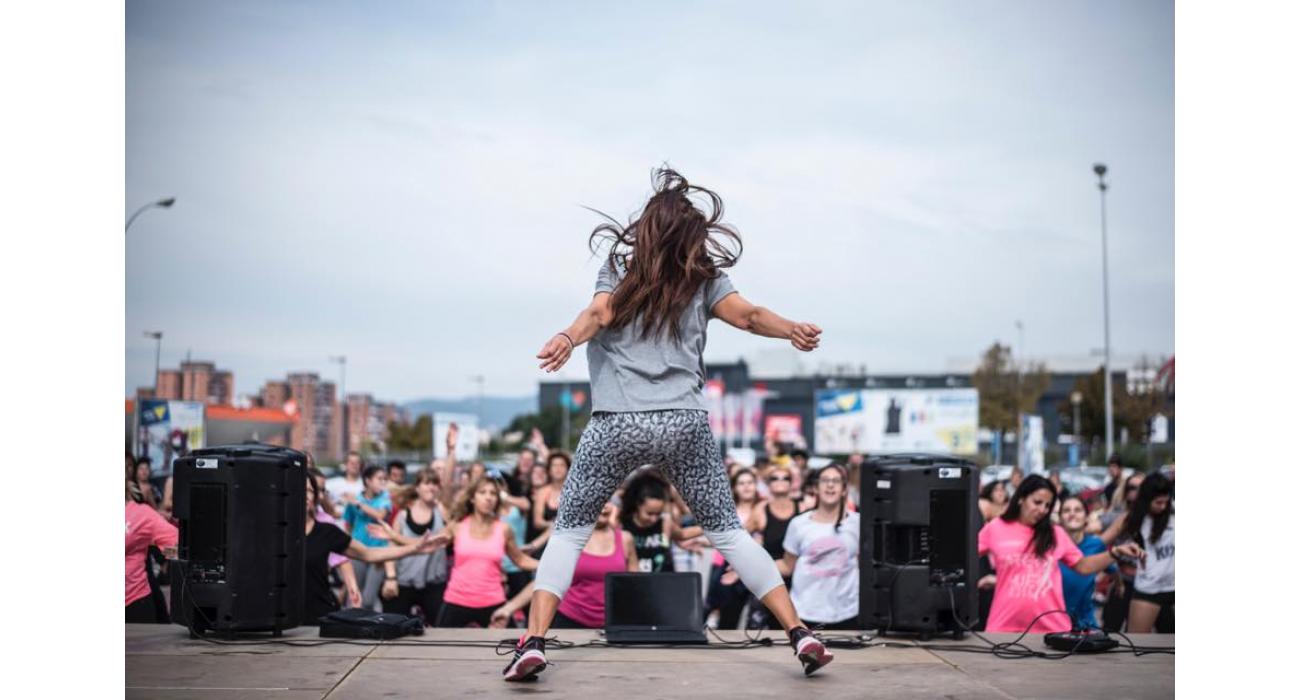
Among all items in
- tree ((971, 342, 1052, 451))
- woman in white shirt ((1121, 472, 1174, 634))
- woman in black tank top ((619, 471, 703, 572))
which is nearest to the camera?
woman in white shirt ((1121, 472, 1174, 634))

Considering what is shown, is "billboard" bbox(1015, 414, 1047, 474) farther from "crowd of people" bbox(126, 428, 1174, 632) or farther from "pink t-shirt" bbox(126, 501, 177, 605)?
"pink t-shirt" bbox(126, 501, 177, 605)

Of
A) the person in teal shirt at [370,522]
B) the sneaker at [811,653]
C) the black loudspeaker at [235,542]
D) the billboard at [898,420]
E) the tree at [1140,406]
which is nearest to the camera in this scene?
the sneaker at [811,653]

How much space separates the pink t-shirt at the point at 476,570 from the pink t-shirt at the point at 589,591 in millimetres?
740

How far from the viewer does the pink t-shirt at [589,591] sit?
8.33m

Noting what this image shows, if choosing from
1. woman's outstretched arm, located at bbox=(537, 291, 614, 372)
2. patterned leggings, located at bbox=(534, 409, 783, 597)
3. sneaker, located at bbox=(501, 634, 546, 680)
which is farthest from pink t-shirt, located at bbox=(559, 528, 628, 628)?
woman's outstretched arm, located at bbox=(537, 291, 614, 372)

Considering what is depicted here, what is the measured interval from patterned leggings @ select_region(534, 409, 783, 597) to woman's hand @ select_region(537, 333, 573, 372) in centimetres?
45

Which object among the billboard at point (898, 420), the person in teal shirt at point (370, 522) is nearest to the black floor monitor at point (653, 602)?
the person in teal shirt at point (370, 522)

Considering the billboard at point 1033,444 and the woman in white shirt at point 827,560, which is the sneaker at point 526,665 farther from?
the billboard at point 1033,444

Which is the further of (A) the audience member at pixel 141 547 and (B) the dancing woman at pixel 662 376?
(A) the audience member at pixel 141 547

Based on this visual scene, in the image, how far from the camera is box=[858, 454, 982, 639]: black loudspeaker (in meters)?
6.39

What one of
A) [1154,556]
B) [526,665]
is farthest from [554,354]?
[1154,556]
